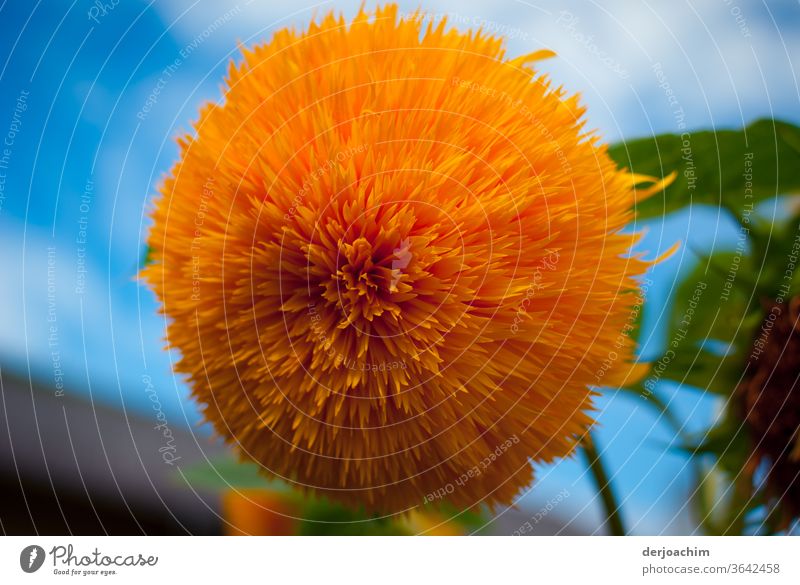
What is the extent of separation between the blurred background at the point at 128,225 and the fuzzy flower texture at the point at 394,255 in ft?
0.27

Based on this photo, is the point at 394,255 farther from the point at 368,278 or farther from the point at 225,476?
the point at 225,476

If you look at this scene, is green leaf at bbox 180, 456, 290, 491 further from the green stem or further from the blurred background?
the green stem

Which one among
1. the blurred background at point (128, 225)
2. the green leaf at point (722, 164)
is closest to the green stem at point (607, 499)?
the blurred background at point (128, 225)

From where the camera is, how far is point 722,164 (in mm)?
402

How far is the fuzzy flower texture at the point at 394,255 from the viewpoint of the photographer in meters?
0.29

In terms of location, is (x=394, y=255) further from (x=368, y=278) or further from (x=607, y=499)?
(x=607, y=499)

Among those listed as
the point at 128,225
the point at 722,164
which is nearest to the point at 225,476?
the point at 128,225

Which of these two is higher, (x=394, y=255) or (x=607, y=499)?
(x=394, y=255)

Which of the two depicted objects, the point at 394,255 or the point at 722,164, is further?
the point at 722,164

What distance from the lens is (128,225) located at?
393 millimetres

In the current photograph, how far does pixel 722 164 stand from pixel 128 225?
39cm

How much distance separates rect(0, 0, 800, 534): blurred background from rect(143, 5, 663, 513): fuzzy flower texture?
82mm

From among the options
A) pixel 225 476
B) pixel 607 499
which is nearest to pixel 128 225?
pixel 225 476
